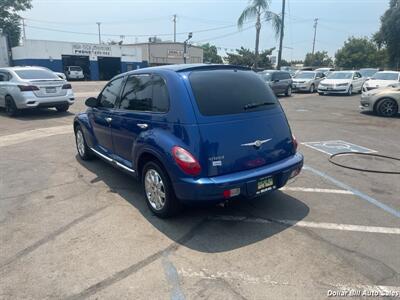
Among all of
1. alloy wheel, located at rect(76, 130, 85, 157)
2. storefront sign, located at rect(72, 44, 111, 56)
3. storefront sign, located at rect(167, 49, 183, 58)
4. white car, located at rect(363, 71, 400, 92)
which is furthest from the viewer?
storefront sign, located at rect(167, 49, 183, 58)

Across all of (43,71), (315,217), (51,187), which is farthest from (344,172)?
(43,71)

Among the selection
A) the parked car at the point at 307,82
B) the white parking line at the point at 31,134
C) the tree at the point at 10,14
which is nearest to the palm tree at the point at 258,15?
the parked car at the point at 307,82

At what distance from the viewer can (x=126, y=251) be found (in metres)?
A: 3.61

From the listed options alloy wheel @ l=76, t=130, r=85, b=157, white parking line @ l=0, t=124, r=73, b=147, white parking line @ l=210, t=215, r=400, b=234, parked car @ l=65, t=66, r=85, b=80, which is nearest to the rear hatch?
white parking line @ l=210, t=215, r=400, b=234

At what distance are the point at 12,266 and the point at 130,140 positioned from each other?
6.82 feet

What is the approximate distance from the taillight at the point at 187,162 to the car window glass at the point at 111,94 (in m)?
2.06

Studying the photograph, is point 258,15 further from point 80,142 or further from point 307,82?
point 80,142

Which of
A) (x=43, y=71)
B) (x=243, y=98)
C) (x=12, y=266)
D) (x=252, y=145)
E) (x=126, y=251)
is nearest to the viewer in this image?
(x=12, y=266)

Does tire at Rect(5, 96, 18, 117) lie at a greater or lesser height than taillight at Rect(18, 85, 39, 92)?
lesser

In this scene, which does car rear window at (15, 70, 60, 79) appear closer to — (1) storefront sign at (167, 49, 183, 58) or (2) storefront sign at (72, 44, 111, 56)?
(2) storefront sign at (72, 44, 111, 56)

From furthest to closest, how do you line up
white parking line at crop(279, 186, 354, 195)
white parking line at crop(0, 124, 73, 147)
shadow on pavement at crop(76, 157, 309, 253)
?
white parking line at crop(0, 124, 73, 147)
white parking line at crop(279, 186, 354, 195)
shadow on pavement at crop(76, 157, 309, 253)

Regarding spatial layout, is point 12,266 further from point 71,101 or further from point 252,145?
point 71,101

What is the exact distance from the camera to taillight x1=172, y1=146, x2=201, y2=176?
3.67 m

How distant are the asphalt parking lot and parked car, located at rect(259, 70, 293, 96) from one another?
15.6m
